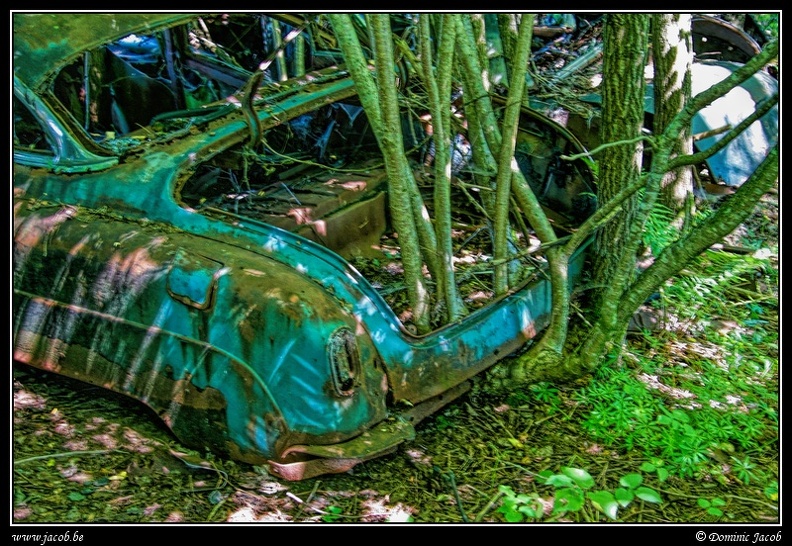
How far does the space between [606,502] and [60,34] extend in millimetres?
3231

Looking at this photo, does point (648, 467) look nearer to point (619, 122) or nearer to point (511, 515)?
point (511, 515)

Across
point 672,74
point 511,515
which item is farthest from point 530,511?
point 672,74

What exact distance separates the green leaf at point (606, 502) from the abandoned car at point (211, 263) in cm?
75

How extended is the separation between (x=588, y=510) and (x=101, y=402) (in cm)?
214

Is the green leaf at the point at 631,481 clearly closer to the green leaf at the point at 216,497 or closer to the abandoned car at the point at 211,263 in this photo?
the abandoned car at the point at 211,263

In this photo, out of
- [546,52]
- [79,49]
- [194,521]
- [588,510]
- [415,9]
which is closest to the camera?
[194,521]

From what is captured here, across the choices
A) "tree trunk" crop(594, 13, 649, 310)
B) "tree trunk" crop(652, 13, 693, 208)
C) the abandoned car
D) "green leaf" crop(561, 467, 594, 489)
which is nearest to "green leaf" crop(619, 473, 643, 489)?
"green leaf" crop(561, 467, 594, 489)

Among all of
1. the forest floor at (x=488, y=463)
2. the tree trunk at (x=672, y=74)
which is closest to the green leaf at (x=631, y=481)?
the forest floor at (x=488, y=463)

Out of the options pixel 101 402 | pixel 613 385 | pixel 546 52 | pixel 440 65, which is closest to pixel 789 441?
pixel 613 385

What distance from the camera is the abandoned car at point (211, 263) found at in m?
2.92

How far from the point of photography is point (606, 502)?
2.81m

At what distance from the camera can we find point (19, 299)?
334 centimetres

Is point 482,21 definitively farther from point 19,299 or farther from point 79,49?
point 19,299

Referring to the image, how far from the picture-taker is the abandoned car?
292 cm
